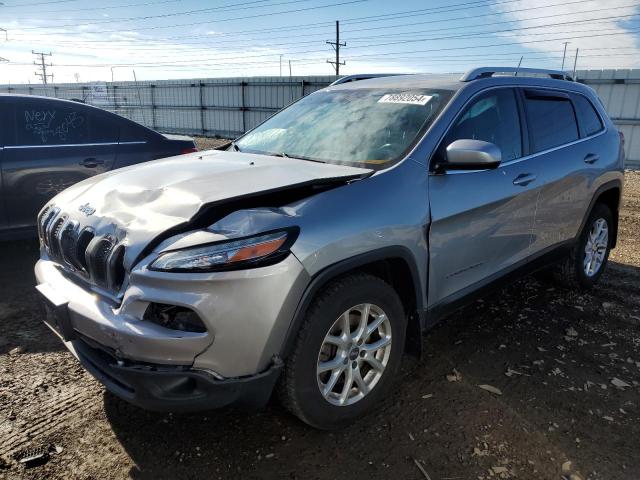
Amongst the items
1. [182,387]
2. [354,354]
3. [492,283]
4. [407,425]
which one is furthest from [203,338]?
[492,283]

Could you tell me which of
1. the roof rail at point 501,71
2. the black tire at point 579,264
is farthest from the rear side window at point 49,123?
the black tire at point 579,264

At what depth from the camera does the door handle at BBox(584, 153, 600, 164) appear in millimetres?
4058

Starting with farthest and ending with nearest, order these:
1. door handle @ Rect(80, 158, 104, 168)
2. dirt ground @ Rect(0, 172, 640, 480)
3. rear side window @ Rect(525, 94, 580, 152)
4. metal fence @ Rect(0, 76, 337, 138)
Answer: metal fence @ Rect(0, 76, 337, 138), door handle @ Rect(80, 158, 104, 168), rear side window @ Rect(525, 94, 580, 152), dirt ground @ Rect(0, 172, 640, 480)

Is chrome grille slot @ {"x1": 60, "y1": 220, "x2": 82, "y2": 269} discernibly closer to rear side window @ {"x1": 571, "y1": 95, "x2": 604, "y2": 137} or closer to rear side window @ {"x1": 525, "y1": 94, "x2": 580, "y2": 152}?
rear side window @ {"x1": 525, "y1": 94, "x2": 580, "y2": 152}

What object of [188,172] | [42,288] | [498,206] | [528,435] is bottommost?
[528,435]

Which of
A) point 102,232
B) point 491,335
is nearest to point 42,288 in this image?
point 102,232

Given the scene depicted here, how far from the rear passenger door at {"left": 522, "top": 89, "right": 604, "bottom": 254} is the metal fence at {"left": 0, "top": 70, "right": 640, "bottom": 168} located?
1176cm

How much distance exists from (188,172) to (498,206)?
191 cm

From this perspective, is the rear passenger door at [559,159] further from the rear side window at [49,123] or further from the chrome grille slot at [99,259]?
the rear side window at [49,123]

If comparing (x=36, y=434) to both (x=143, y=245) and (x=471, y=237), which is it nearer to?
(x=143, y=245)

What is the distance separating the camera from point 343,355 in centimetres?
243

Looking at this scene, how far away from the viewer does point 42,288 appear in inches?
100

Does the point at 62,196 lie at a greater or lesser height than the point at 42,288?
greater

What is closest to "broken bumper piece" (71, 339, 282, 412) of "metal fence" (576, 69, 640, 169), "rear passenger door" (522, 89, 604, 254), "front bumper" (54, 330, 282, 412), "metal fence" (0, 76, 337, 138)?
"front bumper" (54, 330, 282, 412)
